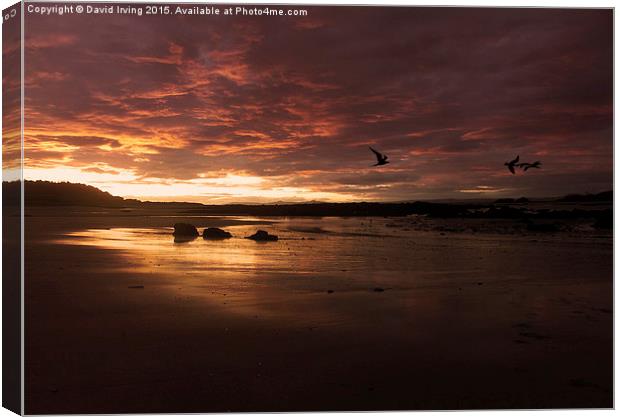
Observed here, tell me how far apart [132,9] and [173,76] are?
38 centimetres

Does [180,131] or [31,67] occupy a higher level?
[31,67]

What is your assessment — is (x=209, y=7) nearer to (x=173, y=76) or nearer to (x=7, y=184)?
(x=173, y=76)

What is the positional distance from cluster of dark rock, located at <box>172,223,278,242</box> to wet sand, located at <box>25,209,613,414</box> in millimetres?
39

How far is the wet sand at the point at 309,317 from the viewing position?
3.93 metres

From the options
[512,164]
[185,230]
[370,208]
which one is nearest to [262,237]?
[185,230]

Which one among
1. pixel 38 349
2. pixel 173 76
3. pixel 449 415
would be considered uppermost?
pixel 173 76

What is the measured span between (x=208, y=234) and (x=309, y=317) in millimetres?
680

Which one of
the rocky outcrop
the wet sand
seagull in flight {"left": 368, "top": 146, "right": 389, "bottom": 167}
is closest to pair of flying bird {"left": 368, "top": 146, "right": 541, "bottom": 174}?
seagull in flight {"left": 368, "top": 146, "right": 389, "bottom": 167}

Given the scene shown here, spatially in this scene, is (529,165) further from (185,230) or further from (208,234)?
(185,230)

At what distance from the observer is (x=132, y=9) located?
13.1ft

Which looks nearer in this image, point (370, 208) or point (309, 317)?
point (309, 317)

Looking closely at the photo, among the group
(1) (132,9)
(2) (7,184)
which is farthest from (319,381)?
(1) (132,9)

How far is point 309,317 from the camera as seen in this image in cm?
412

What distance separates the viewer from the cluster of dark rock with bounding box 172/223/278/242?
4156mm
